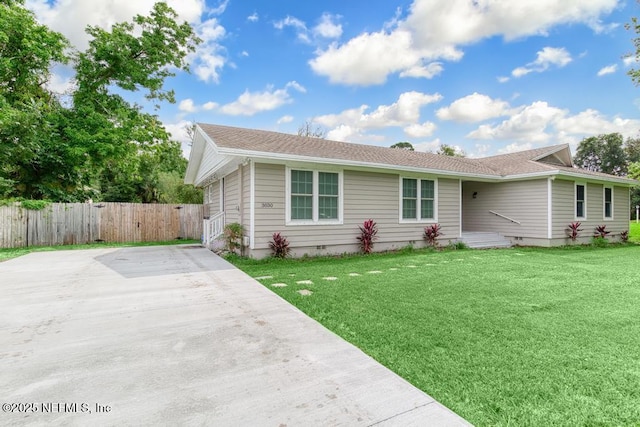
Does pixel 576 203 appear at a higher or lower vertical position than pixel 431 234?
higher

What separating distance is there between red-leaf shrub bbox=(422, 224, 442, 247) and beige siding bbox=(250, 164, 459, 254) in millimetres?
232

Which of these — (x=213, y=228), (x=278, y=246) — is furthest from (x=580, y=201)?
(x=213, y=228)

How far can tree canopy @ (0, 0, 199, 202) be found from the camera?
12477mm

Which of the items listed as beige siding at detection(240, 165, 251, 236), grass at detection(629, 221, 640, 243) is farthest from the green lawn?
grass at detection(629, 221, 640, 243)

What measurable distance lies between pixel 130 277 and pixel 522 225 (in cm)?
1327

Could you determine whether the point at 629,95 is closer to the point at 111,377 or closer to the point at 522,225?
the point at 522,225

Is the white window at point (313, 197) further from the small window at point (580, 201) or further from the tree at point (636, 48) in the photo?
the tree at point (636, 48)

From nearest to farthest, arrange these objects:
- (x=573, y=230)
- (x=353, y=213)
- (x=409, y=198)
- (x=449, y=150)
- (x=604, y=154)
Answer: (x=353, y=213) < (x=409, y=198) < (x=573, y=230) < (x=449, y=150) < (x=604, y=154)

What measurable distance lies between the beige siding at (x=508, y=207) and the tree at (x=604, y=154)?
127 ft

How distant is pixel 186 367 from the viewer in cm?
255

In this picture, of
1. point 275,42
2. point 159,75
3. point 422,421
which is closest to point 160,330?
point 422,421

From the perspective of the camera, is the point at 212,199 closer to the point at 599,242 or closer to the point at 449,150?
the point at 599,242

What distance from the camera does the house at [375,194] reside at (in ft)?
26.9

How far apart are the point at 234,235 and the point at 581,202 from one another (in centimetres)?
1389
